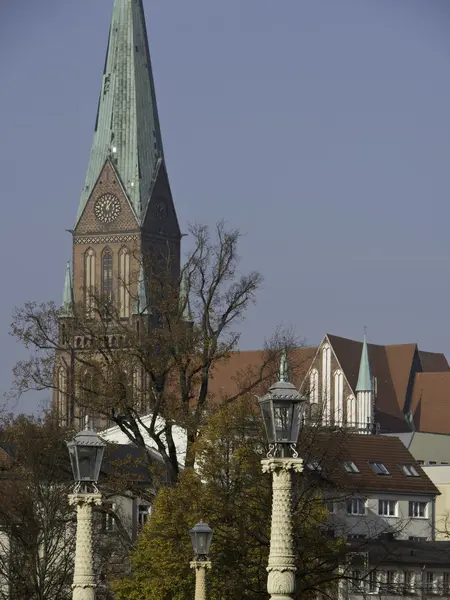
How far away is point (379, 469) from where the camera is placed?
8138 cm

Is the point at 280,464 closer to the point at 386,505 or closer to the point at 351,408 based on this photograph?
the point at 386,505

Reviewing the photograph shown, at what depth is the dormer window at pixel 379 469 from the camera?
266 feet

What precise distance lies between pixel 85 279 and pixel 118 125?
11000 mm

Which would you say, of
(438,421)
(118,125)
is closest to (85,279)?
(118,125)

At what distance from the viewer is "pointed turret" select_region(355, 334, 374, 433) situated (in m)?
119

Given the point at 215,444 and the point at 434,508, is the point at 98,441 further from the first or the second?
the point at 434,508

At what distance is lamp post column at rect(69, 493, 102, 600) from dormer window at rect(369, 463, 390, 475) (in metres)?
58.1

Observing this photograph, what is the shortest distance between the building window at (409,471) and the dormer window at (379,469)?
40.5 inches

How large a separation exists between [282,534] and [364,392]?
333ft

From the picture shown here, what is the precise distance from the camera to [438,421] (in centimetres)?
12338

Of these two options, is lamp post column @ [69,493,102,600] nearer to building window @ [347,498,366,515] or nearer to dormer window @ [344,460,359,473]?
building window @ [347,498,366,515]

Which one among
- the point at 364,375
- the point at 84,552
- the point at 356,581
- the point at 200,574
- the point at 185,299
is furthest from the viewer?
the point at 364,375

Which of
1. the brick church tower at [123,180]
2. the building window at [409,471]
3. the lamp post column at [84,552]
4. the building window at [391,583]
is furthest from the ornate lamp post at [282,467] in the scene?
the brick church tower at [123,180]

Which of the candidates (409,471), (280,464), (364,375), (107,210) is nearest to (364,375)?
(364,375)
